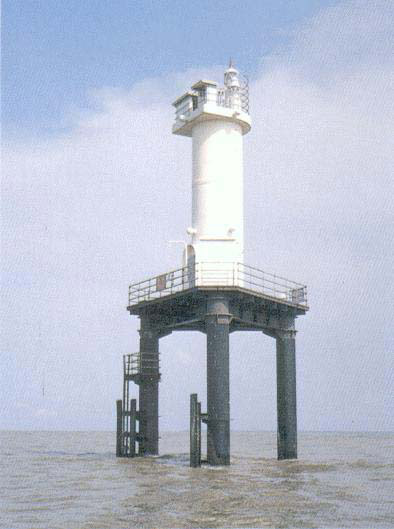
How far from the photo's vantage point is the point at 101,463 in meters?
39.6

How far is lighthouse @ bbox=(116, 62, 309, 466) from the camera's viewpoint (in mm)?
35562

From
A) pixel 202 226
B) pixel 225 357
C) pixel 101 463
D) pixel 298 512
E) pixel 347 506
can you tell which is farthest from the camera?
pixel 101 463

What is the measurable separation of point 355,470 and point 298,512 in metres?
19.5

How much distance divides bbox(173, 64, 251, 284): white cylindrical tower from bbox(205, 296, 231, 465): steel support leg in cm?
365

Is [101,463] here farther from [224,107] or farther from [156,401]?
[224,107]

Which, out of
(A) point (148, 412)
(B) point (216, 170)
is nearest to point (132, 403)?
(A) point (148, 412)

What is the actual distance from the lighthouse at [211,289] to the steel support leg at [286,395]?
0.17 feet

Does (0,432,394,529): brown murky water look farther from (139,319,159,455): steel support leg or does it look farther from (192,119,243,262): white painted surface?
(192,119,243,262): white painted surface

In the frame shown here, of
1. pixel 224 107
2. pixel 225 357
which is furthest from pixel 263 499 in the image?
pixel 224 107

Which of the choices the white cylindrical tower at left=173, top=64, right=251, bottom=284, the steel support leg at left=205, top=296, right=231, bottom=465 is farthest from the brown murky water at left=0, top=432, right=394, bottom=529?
the white cylindrical tower at left=173, top=64, right=251, bottom=284

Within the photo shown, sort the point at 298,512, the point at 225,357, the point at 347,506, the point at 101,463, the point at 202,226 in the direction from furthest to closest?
the point at 101,463
the point at 202,226
the point at 225,357
the point at 347,506
the point at 298,512

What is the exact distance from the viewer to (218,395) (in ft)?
108

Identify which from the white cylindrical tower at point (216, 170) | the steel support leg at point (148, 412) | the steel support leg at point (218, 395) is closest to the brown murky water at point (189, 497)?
the steel support leg at point (218, 395)

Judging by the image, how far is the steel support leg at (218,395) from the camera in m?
32.8
